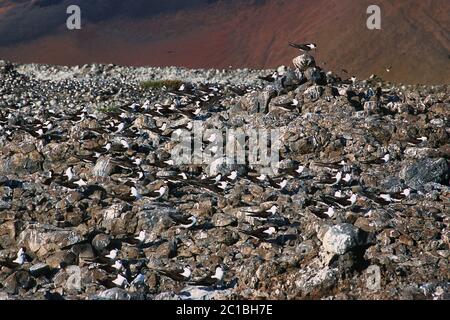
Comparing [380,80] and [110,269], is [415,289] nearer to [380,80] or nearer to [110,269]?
[110,269]

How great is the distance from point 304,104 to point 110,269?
11.6m

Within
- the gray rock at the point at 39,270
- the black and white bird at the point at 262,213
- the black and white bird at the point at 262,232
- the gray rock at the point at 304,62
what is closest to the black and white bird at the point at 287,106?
the gray rock at the point at 304,62

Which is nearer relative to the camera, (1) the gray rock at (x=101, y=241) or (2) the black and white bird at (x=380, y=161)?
(1) the gray rock at (x=101, y=241)

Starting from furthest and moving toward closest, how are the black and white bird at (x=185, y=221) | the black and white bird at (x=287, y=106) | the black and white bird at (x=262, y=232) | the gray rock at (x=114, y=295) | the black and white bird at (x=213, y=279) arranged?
1. the black and white bird at (x=287, y=106)
2. the black and white bird at (x=185, y=221)
3. the black and white bird at (x=262, y=232)
4. the black and white bird at (x=213, y=279)
5. the gray rock at (x=114, y=295)

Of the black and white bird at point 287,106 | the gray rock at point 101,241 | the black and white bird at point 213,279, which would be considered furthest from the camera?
the black and white bird at point 287,106

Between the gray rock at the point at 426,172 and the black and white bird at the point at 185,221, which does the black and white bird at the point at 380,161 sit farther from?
the black and white bird at the point at 185,221

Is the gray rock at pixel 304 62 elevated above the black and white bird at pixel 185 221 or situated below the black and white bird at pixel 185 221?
above

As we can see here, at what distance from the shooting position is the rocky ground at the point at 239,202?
17750 millimetres

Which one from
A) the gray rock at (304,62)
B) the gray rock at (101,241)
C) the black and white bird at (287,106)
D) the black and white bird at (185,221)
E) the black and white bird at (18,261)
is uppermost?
the gray rock at (304,62)

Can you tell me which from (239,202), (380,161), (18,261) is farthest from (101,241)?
(380,161)

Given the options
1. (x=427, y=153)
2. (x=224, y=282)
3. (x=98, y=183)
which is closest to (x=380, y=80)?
(x=427, y=153)

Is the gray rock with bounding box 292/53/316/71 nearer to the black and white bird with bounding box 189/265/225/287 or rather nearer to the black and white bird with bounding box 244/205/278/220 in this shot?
the black and white bird with bounding box 244/205/278/220

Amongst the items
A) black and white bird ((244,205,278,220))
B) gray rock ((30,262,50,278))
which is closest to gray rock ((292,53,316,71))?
black and white bird ((244,205,278,220))
